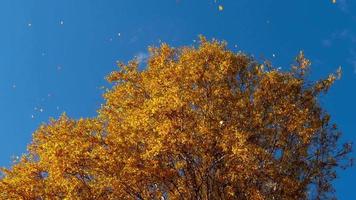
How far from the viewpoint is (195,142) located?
2395 centimetres

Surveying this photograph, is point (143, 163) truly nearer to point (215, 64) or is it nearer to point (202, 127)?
point (202, 127)

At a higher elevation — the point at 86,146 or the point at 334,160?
the point at 334,160

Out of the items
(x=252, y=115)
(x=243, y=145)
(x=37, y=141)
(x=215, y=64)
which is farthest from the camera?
(x=37, y=141)

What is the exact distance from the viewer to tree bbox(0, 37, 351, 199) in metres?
24.2

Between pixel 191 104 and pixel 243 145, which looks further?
pixel 191 104

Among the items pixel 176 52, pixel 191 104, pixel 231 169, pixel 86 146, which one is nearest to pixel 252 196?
pixel 231 169

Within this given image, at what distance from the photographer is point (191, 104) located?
26422mm

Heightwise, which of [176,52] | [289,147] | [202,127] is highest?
[176,52]

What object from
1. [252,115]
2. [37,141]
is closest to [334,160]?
[252,115]

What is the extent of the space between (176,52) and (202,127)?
1231 centimetres

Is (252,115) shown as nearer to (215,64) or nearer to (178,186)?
(215,64)

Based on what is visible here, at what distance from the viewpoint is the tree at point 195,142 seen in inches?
953

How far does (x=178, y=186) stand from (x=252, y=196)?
3.71 meters

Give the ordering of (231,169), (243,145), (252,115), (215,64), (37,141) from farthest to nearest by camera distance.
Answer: (37,141) < (215,64) < (252,115) < (231,169) < (243,145)
